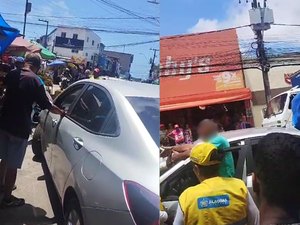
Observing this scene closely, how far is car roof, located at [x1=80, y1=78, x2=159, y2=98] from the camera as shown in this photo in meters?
1.66

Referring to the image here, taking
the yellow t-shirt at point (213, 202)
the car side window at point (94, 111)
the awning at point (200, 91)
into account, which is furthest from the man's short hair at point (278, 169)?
the car side window at point (94, 111)

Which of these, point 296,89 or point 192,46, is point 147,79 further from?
point 296,89

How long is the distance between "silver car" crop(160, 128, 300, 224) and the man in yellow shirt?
0.08 ft

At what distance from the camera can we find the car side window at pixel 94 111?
1.68 meters

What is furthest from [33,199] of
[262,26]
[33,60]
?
[262,26]

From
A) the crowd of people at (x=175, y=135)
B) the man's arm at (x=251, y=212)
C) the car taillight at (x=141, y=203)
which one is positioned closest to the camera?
the car taillight at (x=141, y=203)

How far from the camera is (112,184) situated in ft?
5.09

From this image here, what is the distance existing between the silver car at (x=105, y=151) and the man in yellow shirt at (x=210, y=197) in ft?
0.59

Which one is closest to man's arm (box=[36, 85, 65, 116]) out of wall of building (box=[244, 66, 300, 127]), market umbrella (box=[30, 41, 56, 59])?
market umbrella (box=[30, 41, 56, 59])

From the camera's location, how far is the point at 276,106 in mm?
1825

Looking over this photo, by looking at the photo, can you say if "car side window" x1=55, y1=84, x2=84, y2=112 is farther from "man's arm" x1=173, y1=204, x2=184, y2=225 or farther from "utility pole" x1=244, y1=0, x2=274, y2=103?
"utility pole" x1=244, y1=0, x2=274, y2=103

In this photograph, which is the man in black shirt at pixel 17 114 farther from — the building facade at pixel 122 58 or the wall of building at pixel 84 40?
the building facade at pixel 122 58

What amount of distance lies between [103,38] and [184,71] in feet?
1.11

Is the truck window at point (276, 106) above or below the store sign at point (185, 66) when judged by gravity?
below
